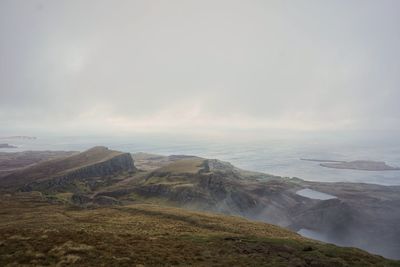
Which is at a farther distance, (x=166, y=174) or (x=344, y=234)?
(x=166, y=174)

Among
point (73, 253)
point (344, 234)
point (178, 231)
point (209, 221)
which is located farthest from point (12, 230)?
point (344, 234)

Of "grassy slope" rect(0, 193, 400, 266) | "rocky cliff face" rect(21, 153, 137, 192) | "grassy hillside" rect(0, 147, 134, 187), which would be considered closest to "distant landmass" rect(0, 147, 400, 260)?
"grassy slope" rect(0, 193, 400, 266)

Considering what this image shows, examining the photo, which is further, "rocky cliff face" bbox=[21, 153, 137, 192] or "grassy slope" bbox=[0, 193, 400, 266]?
"rocky cliff face" bbox=[21, 153, 137, 192]

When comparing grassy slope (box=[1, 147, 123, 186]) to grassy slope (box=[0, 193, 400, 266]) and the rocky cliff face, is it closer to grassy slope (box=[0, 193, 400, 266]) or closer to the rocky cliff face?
the rocky cliff face

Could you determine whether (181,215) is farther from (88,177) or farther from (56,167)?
(56,167)

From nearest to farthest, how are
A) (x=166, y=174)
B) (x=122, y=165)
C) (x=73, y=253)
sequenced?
(x=73, y=253) → (x=166, y=174) → (x=122, y=165)

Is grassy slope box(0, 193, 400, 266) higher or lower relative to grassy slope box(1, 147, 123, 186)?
higher

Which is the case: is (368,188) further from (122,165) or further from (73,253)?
(73,253)

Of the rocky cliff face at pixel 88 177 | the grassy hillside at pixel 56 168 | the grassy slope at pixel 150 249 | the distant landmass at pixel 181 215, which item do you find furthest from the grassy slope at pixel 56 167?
the grassy slope at pixel 150 249

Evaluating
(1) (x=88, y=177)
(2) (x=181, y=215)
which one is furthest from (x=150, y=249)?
(1) (x=88, y=177)

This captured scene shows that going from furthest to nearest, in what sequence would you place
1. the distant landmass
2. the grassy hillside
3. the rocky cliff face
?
the grassy hillside < the rocky cliff face < the distant landmass

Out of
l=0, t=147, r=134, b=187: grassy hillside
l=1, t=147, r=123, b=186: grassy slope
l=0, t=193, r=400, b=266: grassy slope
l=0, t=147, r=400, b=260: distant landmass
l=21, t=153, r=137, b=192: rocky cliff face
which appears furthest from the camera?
l=1, t=147, r=123, b=186: grassy slope
